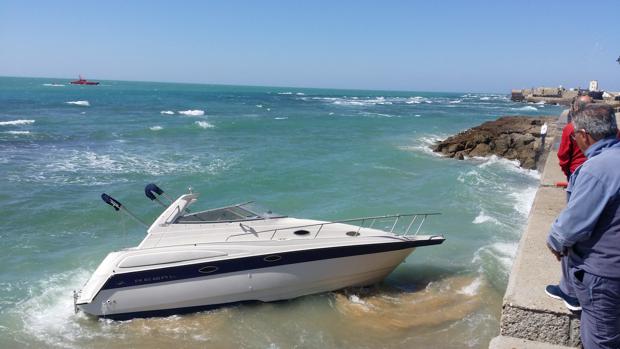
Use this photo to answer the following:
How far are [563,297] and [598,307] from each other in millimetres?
663

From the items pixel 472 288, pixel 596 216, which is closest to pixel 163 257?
pixel 472 288

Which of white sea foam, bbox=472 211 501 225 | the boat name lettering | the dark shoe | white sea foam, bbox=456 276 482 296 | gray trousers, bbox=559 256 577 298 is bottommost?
white sea foam, bbox=456 276 482 296

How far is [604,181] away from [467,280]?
6852 mm

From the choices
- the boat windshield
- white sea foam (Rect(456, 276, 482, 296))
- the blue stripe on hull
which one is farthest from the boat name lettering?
white sea foam (Rect(456, 276, 482, 296))

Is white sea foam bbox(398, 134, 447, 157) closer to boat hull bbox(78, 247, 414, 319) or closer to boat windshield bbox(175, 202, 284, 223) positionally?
boat windshield bbox(175, 202, 284, 223)

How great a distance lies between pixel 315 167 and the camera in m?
22.2

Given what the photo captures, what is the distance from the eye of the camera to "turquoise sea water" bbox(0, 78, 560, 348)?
7.71 meters

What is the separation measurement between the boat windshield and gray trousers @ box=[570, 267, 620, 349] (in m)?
6.47

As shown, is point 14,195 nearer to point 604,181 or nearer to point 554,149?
point 554,149

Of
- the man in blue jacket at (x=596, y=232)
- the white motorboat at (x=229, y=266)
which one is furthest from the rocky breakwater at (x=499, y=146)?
the man in blue jacket at (x=596, y=232)

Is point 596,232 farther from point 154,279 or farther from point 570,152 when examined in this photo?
point 154,279

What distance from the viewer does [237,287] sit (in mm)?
8086

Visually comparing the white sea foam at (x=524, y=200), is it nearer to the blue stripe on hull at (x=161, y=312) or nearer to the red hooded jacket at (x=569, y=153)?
the red hooded jacket at (x=569, y=153)

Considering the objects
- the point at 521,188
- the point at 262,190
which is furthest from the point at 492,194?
the point at 262,190
